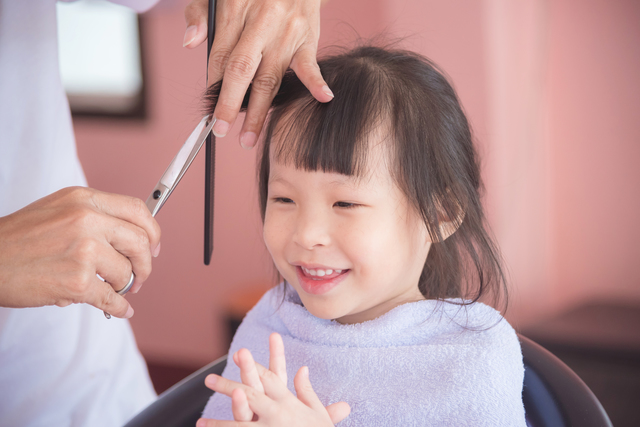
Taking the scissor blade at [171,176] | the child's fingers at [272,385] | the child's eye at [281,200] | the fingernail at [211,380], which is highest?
the scissor blade at [171,176]

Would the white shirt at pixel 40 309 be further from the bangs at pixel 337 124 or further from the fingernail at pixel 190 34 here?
the bangs at pixel 337 124

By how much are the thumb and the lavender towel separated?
465mm

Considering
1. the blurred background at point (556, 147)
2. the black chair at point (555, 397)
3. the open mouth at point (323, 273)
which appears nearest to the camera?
the black chair at point (555, 397)

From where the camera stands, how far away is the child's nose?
2.49 ft

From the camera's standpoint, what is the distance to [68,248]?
643 mm

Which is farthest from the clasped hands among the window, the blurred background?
the window

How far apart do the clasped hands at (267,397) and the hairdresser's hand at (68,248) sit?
7.5 inches

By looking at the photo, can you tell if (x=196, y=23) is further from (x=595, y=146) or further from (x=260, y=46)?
(x=595, y=146)

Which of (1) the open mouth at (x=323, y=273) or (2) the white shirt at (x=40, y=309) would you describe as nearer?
(1) the open mouth at (x=323, y=273)

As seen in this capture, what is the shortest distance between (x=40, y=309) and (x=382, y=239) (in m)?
0.65

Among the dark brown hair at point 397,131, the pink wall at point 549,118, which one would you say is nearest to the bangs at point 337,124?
the dark brown hair at point 397,131

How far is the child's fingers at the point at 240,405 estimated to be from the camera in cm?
56

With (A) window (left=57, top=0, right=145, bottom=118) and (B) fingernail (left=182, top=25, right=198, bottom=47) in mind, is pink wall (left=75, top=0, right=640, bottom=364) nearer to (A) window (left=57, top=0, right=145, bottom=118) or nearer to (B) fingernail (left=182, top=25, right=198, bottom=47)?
(A) window (left=57, top=0, right=145, bottom=118)

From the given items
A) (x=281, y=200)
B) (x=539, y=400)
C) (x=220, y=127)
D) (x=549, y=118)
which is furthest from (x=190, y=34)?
(x=549, y=118)
